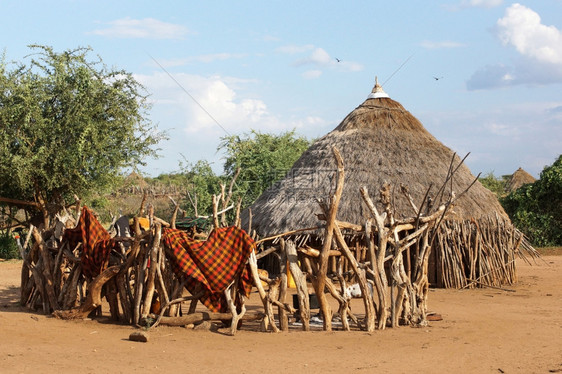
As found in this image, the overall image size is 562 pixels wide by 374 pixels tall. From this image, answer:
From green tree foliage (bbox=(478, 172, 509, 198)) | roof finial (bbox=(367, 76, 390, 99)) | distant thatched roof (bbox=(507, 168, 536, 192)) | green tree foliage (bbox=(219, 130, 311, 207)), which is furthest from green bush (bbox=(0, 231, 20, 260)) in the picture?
distant thatched roof (bbox=(507, 168, 536, 192))

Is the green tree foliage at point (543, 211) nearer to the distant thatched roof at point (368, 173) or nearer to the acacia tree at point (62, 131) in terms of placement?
the distant thatched roof at point (368, 173)

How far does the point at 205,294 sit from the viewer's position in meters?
7.64

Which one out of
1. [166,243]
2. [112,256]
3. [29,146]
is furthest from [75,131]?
[166,243]

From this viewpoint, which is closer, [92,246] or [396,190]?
[92,246]

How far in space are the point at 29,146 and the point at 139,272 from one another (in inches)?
384

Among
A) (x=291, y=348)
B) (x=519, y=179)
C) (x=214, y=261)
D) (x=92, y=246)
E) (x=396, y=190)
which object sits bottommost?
(x=291, y=348)

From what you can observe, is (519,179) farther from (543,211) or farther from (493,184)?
(543,211)

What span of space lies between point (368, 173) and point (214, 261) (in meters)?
5.74

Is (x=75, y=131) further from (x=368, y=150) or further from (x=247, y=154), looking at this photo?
(x=368, y=150)

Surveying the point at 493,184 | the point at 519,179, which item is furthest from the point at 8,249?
the point at 519,179

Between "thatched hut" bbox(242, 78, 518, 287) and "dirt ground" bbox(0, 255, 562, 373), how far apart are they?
2987 millimetres

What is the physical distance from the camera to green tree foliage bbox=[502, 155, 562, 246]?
19.2 m

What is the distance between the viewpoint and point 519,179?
31.3m

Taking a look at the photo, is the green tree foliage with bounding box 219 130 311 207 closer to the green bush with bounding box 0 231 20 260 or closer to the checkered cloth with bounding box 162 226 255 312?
the green bush with bounding box 0 231 20 260
